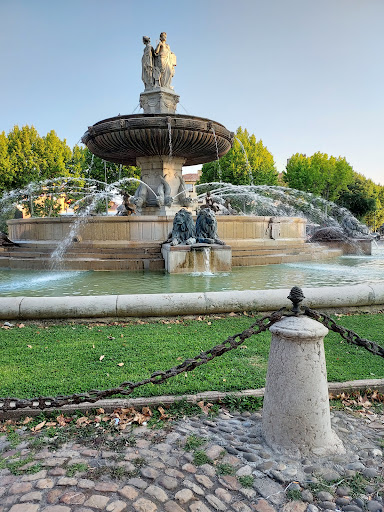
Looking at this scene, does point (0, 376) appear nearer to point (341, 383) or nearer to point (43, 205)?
point (341, 383)

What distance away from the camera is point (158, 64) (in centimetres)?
1717

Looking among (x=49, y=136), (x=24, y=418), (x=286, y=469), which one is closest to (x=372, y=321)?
(x=286, y=469)

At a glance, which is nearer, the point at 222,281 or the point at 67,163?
the point at 222,281

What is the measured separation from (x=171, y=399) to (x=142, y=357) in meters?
1.03

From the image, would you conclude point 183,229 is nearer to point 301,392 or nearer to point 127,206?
point 127,206

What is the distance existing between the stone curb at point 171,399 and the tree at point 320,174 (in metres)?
50.9

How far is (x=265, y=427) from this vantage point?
292cm

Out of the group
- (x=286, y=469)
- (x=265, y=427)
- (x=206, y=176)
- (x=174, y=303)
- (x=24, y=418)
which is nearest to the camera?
(x=286, y=469)

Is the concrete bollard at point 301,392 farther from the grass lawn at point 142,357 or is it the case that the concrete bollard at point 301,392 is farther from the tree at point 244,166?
the tree at point 244,166

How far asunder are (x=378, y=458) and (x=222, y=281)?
6.42m

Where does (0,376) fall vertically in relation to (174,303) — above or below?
below

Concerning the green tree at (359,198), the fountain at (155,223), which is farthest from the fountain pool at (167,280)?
the green tree at (359,198)

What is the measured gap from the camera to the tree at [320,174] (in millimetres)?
51719

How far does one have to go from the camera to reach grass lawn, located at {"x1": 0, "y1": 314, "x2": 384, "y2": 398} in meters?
3.74
